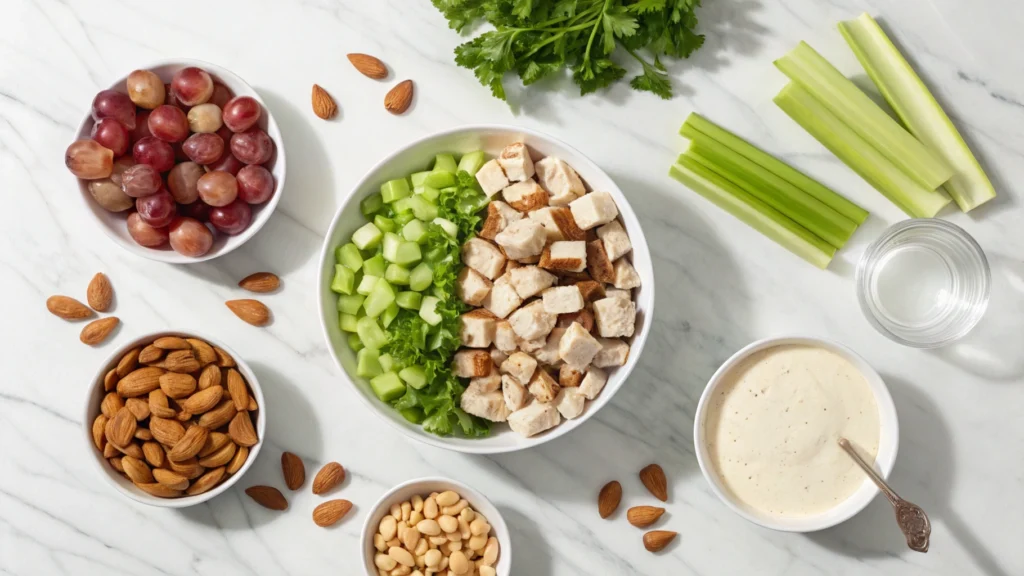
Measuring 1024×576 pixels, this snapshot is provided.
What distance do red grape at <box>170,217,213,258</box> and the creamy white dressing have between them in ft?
4.97

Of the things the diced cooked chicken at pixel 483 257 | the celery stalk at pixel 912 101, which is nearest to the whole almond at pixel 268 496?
the diced cooked chicken at pixel 483 257

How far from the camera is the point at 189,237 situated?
226cm

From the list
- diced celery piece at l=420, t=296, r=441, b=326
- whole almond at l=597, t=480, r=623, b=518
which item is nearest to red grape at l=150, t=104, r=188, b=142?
diced celery piece at l=420, t=296, r=441, b=326

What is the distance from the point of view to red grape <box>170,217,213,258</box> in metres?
2.26

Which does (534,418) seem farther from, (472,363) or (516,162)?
(516,162)

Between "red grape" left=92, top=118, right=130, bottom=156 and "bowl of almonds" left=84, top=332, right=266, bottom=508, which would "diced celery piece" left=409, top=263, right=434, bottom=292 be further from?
"red grape" left=92, top=118, right=130, bottom=156

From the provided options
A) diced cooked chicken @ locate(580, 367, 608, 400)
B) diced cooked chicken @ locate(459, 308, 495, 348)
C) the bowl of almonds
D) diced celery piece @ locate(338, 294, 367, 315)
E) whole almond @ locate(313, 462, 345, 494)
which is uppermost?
diced cooked chicken @ locate(459, 308, 495, 348)

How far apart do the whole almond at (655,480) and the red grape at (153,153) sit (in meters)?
1.67

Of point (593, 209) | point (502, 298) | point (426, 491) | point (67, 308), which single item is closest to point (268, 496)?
point (426, 491)

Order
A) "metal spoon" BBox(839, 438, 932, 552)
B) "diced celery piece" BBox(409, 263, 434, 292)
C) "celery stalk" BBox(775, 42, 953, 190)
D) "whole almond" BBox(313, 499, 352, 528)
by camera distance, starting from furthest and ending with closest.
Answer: "whole almond" BBox(313, 499, 352, 528) → "celery stalk" BBox(775, 42, 953, 190) → "diced celery piece" BBox(409, 263, 434, 292) → "metal spoon" BBox(839, 438, 932, 552)

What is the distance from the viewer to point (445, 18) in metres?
2.39

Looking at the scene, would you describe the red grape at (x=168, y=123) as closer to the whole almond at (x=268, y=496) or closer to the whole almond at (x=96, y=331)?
the whole almond at (x=96, y=331)

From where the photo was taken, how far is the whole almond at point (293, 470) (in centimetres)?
→ 244

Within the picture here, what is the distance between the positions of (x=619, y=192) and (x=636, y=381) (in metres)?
0.61
